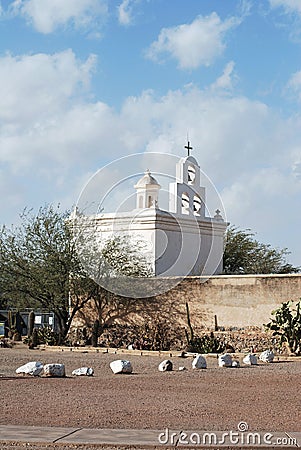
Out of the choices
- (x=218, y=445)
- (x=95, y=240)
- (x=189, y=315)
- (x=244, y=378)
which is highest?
(x=95, y=240)

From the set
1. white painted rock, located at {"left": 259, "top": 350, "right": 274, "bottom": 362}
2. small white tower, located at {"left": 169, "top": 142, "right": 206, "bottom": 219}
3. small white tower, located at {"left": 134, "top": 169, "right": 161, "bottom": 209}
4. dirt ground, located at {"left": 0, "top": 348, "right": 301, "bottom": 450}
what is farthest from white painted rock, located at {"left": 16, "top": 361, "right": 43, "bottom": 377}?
small white tower, located at {"left": 169, "top": 142, "right": 206, "bottom": 219}

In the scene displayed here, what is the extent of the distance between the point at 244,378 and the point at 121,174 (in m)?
13.3

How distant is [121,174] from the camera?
86.6 ft

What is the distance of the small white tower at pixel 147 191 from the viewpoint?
2972 cm

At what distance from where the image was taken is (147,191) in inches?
1172

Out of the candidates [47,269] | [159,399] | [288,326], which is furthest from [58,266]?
[159,399]

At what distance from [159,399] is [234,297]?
12563mm

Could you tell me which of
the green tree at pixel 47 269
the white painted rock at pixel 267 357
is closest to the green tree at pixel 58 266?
the green tree at pixel 47 269

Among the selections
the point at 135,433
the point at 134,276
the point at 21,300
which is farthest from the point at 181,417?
the point at 21,300

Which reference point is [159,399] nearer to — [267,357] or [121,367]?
[121,367]

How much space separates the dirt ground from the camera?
877cm

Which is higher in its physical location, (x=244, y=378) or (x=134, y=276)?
(x=134, y=276)

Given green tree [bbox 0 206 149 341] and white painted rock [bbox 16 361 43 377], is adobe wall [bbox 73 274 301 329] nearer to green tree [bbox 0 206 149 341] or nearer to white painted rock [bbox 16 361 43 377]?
green tree [bbox 0 206 149 341]

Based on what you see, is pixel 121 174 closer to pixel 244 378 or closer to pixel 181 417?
pixel 244 378
